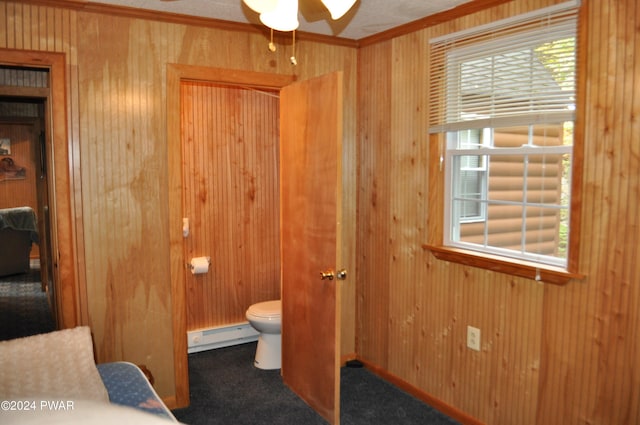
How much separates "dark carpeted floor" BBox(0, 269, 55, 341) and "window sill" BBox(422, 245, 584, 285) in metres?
3.04

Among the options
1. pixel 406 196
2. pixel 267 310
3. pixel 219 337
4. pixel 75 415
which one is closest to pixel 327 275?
pixel 406 196

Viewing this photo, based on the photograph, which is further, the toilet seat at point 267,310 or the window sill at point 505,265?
the toilet seat at point 267,310

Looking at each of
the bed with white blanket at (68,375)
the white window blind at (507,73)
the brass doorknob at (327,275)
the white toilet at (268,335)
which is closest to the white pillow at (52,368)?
the bed with white blanket at (68,375)

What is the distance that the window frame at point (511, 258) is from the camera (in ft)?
6.98

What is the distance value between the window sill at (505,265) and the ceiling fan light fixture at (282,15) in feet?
5.26

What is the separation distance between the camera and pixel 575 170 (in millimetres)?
2160

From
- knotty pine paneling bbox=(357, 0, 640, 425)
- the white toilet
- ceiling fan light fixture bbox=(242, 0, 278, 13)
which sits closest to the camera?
ceiling fan light fixture bbox=(242, 0, 278, 13)

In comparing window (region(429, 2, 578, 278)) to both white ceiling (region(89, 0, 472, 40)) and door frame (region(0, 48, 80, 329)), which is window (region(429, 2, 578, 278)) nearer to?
white ceiling (region(89, 0, 472, 40))

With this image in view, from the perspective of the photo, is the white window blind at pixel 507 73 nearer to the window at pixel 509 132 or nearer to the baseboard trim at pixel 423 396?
the window at pixel 509 132

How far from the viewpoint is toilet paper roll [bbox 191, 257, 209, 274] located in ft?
12.3

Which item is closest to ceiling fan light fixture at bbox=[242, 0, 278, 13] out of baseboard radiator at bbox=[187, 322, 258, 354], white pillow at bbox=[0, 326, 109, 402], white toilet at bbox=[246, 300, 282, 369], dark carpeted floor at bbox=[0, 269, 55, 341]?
white pillow at bbox=[0, 326, 109, 402]

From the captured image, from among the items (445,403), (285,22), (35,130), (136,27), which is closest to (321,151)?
(285,22)

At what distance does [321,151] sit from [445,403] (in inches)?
67.3

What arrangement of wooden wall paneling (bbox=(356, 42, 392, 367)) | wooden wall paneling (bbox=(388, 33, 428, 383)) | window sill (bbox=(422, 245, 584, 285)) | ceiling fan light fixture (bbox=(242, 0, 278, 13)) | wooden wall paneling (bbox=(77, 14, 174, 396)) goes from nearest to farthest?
ceiling fan light fixture (bbox=(242, 0, 278, 13))
window sill (bbox=(422, 245, 584, 285))
wooden wall paneling (bbox=(77, 14, 174, 396))
wooden wall paneling (bbox=(388, 33, 428, 383))
wooden wall paneling (bbox=(356, 42, 392, 367))
